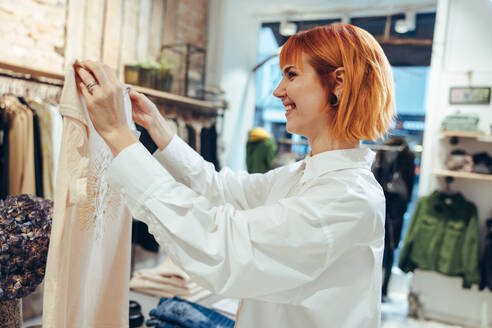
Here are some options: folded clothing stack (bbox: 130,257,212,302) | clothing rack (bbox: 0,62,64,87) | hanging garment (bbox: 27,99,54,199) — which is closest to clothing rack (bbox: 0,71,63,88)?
clothing rack (bbox: 0,62,64,87)

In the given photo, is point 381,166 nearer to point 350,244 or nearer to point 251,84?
point 251,84

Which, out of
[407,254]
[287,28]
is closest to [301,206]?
[407,254]

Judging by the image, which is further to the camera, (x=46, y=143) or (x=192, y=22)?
(x=192, y=22)

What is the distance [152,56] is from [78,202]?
9.67ft

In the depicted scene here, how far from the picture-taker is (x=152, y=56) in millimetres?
3822

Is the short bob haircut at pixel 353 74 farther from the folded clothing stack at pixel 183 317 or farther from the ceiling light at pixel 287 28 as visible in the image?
the ceiling light at pixel 287 28

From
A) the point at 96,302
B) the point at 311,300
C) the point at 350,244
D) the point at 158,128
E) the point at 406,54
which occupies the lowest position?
the point at 96,302

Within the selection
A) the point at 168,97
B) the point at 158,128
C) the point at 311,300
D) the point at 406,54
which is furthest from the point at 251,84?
the point at 311,300

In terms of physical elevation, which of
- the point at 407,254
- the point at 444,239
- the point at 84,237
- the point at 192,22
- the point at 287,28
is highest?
the point at 287,28

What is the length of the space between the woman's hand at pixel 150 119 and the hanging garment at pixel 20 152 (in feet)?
3.77

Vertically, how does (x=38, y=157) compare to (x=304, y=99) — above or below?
below

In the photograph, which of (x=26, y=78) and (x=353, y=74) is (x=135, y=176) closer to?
(x=353, y=74)

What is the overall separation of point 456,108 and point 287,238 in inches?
160

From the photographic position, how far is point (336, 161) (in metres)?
1.05
